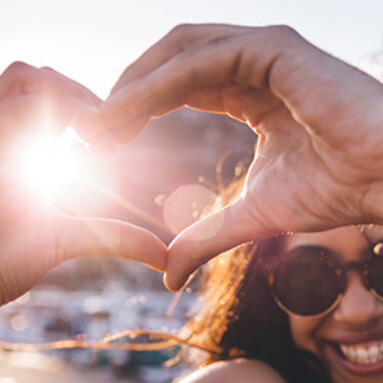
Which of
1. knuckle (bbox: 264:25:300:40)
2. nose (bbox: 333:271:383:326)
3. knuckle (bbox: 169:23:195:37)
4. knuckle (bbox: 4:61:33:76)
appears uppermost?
Result: knuckle (bbox: 169:23:195:37)

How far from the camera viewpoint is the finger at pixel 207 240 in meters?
1.39

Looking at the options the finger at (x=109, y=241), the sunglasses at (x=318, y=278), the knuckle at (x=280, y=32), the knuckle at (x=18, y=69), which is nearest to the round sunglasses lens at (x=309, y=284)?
the sunglasses at (x=318, y=278)

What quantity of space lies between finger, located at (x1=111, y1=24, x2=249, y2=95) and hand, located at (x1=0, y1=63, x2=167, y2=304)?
202mm

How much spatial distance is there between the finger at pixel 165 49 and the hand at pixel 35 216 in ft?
0.66

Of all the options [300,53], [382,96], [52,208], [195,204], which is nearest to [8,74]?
[52,208]

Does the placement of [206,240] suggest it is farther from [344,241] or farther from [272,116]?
[344,241]

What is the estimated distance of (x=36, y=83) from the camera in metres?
1.51

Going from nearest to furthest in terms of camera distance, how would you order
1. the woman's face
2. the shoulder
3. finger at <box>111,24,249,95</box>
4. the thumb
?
finger at <box>111,24,249,95</box> → the thumb → the shoulder → the woman's face

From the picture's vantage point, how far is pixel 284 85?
1.20m

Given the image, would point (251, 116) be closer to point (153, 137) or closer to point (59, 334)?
point (59, 334)

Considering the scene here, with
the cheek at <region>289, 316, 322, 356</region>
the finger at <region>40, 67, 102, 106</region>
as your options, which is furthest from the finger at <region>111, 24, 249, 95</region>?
the cheek at <region>289, 316, 322, 356</region>

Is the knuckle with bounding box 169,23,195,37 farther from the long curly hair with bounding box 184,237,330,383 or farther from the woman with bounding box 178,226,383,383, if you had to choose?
the long curly hair with bounding box 184,237,330,383

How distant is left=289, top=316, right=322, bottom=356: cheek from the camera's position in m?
2.25

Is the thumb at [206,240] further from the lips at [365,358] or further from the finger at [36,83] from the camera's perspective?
the lips at [365,358]
